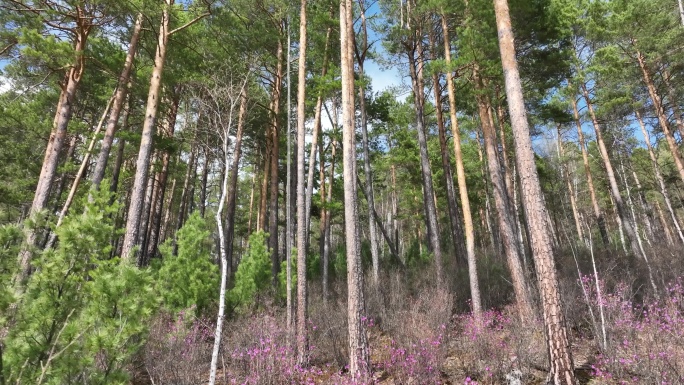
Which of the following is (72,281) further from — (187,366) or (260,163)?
(260,163)

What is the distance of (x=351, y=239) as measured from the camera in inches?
228

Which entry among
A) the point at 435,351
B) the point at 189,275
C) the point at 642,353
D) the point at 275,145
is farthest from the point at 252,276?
the point at 642,353

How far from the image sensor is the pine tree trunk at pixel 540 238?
169 inches

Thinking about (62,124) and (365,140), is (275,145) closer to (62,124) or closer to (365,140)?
(365,140)

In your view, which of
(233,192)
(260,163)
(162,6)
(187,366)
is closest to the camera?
(187,366)

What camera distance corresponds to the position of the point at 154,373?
4.94 meters

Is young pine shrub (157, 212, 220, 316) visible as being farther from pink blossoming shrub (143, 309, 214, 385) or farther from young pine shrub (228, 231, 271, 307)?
pink blossoming shrub (143, 309, 214, 385)

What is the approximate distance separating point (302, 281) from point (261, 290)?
2.99 m

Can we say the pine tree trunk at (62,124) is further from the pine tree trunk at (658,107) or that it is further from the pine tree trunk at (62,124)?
the pine tree trunk at (658,107)

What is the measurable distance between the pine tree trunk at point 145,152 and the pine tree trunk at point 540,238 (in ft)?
23.1

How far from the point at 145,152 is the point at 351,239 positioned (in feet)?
17.4

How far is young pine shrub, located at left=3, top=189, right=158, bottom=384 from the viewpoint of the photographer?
2549 millimetres

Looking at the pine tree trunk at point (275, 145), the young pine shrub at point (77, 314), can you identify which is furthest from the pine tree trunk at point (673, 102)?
the young pine shrub at point (77, 314)

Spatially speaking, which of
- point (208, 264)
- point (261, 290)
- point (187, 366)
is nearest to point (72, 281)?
point (187, 366)
